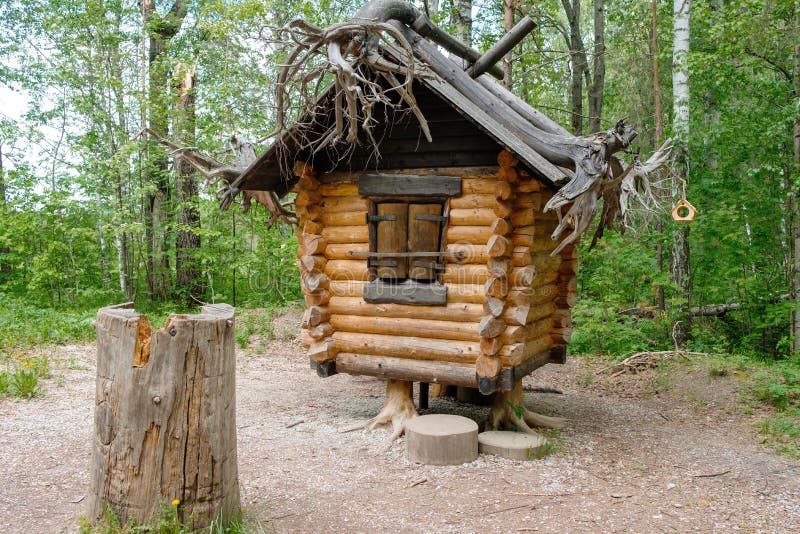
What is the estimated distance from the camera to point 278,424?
7602 mm

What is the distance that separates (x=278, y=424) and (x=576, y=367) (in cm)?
614

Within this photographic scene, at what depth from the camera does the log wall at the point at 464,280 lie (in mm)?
6625

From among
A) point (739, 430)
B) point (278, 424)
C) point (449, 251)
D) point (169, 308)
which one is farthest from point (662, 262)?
point (169, 308)

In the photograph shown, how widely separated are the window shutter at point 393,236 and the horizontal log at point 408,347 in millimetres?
770

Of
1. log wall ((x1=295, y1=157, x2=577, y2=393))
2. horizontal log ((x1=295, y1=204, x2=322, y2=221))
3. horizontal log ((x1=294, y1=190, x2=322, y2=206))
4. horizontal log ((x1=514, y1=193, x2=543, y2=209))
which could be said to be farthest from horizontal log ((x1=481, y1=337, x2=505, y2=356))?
horizontal log ((x1=294, y1=190, x2=322, y2=206))

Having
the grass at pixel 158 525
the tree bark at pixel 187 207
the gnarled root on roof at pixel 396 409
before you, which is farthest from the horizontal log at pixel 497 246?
the tree bark at pixel 187 207

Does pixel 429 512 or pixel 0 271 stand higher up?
pixel 0 271

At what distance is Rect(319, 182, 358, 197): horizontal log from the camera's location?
759 cm

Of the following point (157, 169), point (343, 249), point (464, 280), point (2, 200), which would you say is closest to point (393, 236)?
point (343, 249)

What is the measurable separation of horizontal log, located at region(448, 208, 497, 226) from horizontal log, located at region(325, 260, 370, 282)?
127 centimetres

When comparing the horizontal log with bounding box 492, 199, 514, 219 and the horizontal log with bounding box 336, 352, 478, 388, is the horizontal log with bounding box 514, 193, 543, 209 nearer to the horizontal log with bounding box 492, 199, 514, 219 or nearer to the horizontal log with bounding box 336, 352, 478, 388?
the horizontal log with bounding box 492, 199, 514, 219

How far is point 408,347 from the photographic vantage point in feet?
23.6

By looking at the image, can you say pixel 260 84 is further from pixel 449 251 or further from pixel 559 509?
pixel 559 509

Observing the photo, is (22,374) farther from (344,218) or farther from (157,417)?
(157,417)
